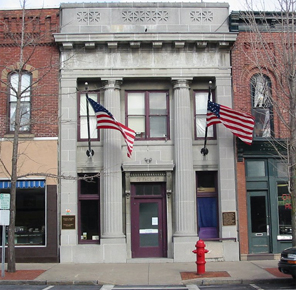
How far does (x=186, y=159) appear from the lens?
18.3 meters

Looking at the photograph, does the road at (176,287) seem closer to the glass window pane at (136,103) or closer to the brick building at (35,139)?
the brick building at (35,139)

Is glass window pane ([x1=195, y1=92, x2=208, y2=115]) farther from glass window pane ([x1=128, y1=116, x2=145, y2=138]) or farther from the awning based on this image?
the awning

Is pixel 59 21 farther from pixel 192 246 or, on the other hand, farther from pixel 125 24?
pixel 192 246

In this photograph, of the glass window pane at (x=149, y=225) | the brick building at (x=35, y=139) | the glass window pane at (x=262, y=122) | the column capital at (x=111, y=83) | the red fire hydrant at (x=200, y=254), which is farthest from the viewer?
the glass window pane at (x=262, y=122)

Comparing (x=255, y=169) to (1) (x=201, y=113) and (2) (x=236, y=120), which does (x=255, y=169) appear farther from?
(1) (x=201, y=113)

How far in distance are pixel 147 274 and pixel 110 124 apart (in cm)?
537

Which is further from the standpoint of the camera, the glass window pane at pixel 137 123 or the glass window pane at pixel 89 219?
the glass window pane at pixel 137 123

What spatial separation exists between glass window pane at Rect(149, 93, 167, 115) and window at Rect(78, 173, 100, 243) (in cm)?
348

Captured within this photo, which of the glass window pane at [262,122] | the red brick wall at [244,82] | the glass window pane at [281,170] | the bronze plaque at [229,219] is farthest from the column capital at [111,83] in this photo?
the glass window pane at [281,170]

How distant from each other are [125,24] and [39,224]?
8333 millimetres

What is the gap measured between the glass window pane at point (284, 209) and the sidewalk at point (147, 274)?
57.7 inches

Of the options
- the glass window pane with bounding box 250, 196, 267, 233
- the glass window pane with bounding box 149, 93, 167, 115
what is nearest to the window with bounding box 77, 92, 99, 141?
the glass window pane with bounding box 149, 93, 167, 115

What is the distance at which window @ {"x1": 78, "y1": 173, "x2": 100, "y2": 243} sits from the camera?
722 inches

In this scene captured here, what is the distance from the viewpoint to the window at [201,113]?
749 inches
